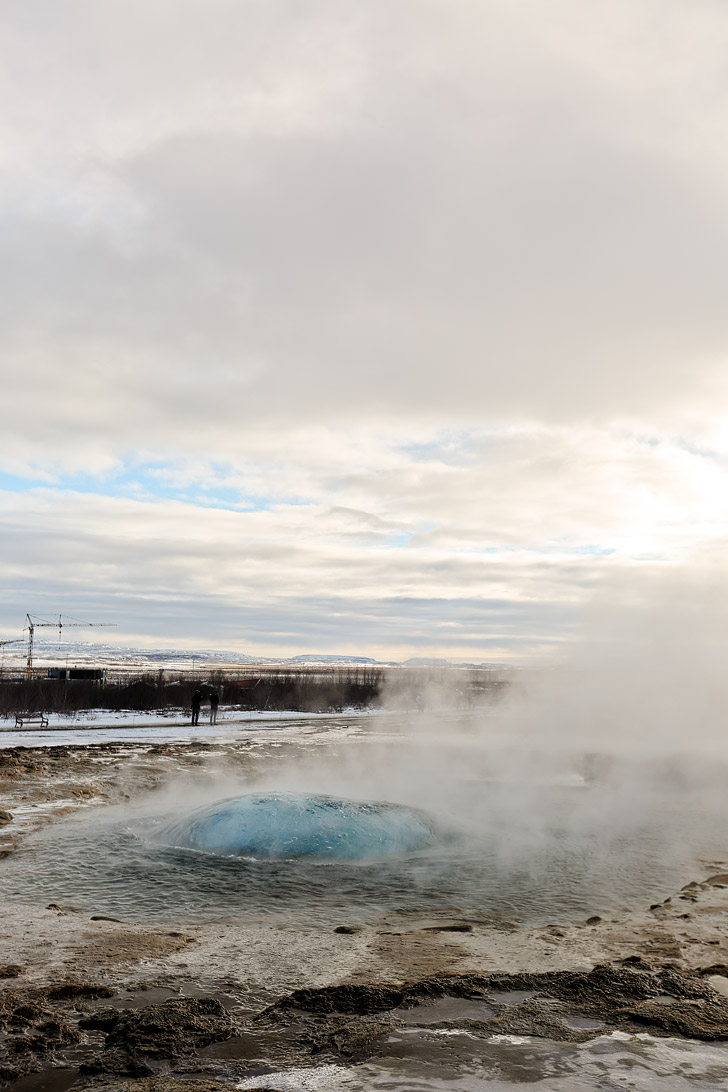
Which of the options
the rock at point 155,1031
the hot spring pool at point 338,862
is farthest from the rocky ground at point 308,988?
the hot spring pool at point 338,862

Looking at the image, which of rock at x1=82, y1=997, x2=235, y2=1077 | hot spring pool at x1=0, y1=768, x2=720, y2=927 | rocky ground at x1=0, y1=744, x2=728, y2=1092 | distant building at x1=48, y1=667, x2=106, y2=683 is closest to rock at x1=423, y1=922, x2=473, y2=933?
rocky ground at x1=0, y1=744, x2=728, y2=1092

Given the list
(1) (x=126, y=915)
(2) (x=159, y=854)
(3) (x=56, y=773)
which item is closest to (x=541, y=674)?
(3) (x=56, y=773)

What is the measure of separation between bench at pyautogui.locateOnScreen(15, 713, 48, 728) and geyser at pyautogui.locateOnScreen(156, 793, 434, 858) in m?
20.0

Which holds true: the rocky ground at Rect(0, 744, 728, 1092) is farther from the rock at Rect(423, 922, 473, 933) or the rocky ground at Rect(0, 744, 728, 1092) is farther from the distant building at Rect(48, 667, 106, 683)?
the distant building at Rect(48, 667, 106, 683)

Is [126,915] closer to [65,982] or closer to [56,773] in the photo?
[65,982]

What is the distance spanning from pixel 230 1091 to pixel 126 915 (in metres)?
3.87

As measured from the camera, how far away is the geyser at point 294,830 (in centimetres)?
992

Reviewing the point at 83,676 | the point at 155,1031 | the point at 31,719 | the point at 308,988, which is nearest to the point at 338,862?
the point at 308,988

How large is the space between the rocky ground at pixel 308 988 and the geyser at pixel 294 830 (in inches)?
104

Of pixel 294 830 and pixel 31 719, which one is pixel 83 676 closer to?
pixel 31 719

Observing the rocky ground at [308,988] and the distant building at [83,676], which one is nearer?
the rocky ground at [308,988]

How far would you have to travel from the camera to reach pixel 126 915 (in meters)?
7.35

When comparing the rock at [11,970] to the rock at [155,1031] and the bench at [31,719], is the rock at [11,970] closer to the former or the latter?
the rock at [155,1031]

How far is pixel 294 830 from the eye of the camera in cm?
1016
